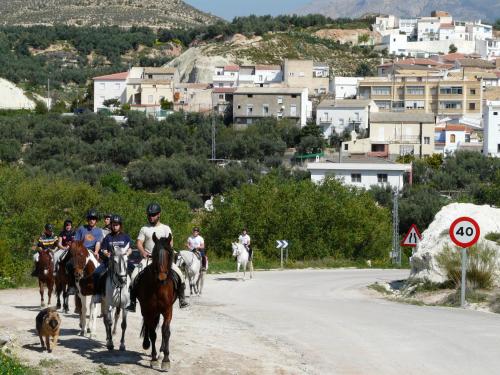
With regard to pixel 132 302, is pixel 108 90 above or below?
above

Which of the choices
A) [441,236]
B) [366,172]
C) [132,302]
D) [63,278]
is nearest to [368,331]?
[132,302]

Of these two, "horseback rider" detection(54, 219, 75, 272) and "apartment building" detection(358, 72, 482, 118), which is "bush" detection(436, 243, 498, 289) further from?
"apartment building" detection(358, 72, 482, 118)

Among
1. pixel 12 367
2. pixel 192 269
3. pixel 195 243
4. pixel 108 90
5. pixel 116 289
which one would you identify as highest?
pixel 108 90

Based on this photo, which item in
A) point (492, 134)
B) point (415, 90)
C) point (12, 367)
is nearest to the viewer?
point (12, 367)

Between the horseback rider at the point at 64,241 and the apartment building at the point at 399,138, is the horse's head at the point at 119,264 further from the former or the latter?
the apartment building at the point at 399,138

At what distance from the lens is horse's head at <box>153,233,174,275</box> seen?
47.8ft

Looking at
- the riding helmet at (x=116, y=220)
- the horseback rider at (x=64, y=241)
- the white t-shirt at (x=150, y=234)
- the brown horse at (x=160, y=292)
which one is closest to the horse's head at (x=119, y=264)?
the white t-shirt at (x=150, y=234)

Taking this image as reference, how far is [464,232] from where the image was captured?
23578 millimetres

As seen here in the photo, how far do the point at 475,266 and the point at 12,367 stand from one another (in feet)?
51.1

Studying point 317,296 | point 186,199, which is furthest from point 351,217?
point 186,199

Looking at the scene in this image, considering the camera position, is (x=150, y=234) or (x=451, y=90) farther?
(x=451, y=90)

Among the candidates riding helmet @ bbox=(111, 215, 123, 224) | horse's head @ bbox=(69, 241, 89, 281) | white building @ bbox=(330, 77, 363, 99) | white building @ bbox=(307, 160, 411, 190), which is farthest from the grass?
white building @ bbox=(330, 77, 363, 99)

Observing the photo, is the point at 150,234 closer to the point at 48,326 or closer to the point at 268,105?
the point at 48,326

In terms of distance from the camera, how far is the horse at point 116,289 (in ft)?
51.7
